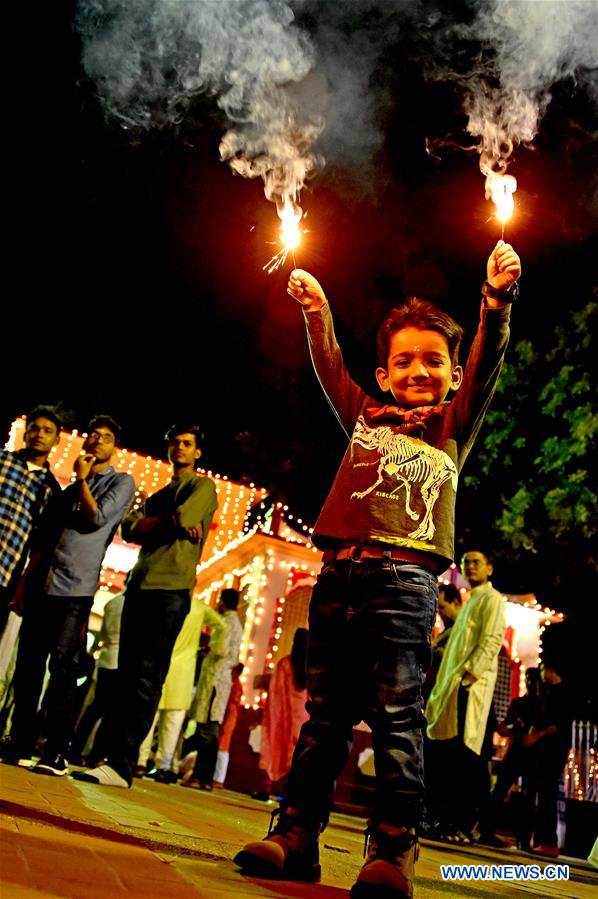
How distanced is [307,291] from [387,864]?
2.06 m

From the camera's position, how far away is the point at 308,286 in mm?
2988

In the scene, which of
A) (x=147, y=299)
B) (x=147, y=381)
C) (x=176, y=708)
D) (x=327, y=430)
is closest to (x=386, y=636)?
(x=176, y=708)

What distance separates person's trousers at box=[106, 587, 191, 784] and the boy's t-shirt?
7.54 ft

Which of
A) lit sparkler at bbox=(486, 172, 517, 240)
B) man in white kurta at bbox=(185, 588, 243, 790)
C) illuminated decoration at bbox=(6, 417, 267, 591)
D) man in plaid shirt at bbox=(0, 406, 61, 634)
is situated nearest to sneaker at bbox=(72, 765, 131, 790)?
man in plaid shirt at bbox=(0, 406, 61, 634)

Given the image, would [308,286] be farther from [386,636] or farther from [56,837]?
[56,837]

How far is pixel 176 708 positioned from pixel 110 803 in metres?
4.59

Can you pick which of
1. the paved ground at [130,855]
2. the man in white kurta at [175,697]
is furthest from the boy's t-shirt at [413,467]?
the man in white kurta at [175,697]

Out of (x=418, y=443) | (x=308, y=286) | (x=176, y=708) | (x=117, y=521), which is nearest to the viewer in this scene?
(x=418, y=443)

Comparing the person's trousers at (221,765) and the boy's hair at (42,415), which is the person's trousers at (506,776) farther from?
the boy's hair at (42,415)

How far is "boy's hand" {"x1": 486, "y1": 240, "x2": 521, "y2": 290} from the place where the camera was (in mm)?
2592

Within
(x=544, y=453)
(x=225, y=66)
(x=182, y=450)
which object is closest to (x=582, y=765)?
(x=544, y=453)

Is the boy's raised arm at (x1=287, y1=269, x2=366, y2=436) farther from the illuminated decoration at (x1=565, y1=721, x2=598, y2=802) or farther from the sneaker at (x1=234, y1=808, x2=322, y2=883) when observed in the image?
the illuminated decoration at (x1=565, y1=721, x2=598, y2=802)

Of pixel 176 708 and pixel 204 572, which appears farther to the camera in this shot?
pixel 204 572

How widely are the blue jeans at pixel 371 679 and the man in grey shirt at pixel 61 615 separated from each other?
9.48 ft
